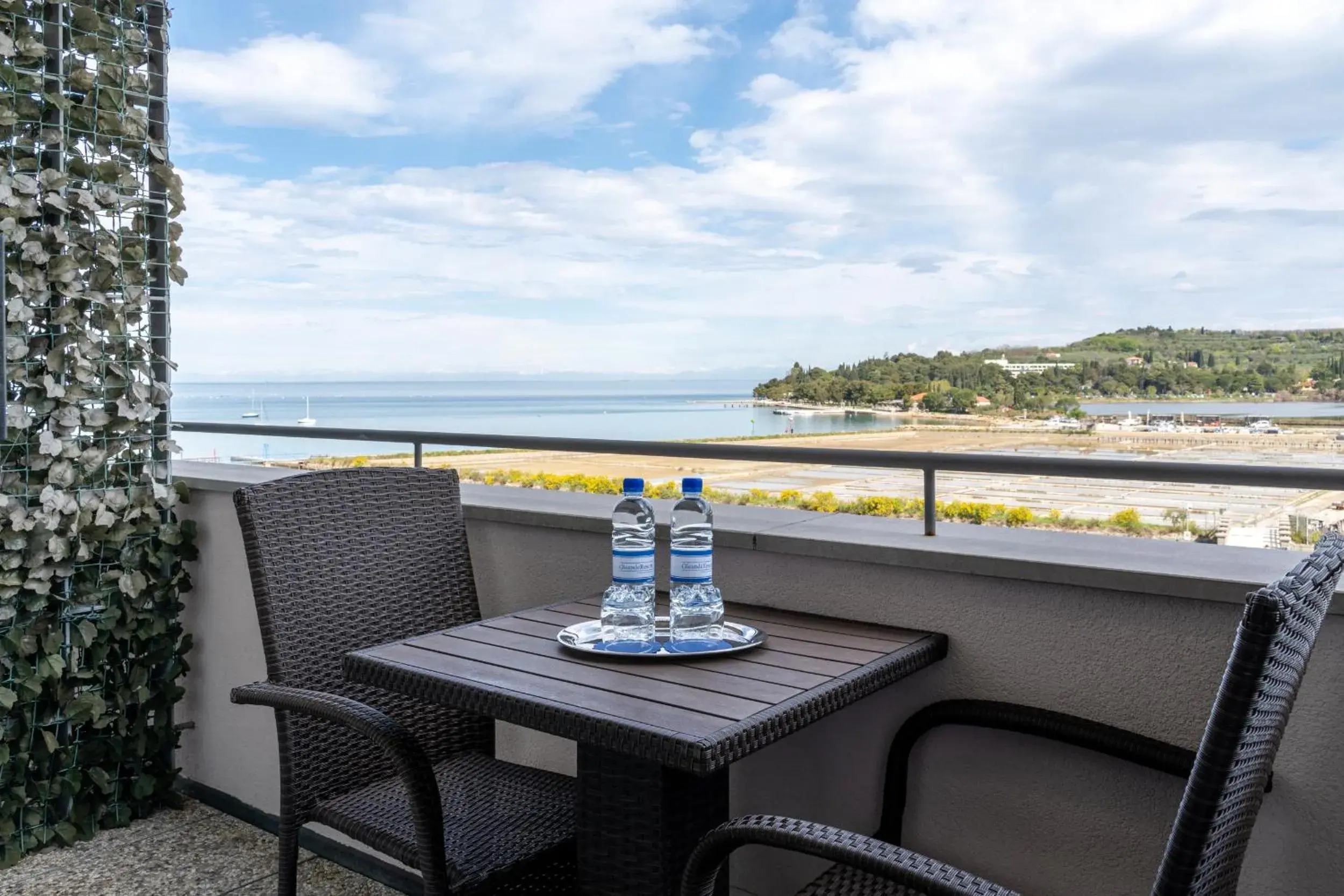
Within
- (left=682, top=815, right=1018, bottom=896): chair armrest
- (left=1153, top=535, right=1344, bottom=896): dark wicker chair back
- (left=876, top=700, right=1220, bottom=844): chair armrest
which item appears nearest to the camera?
(left=1153, top=535, right=1344, bottom=896): dark wicker chair back

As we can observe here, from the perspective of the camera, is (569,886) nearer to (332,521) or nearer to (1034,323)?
(332,521)

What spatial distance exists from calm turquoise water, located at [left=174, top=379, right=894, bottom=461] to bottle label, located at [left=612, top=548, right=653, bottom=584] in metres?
20.3

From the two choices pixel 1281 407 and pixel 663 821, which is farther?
pixel 1281 407

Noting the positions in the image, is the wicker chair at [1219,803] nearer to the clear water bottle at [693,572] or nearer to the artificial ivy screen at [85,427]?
the clear water bottle at [693,572]

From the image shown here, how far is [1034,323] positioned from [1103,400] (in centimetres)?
Result: 2402

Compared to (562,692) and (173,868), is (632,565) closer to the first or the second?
(562,692)

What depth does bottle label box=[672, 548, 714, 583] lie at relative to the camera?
154 cm

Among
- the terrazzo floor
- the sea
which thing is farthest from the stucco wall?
the sea

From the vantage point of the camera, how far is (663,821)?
146 centimetres

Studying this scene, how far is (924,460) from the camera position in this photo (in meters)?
1.78

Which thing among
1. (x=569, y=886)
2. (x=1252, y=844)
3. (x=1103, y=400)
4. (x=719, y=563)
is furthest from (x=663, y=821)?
(x=1103, y=400)

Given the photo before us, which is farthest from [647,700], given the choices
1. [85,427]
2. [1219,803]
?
[85,427]

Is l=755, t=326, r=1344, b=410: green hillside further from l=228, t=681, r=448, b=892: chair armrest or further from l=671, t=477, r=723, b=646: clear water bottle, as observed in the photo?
l=228, t=681, r=448, b=892: chair armrest

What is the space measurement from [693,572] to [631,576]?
0.32 ft
